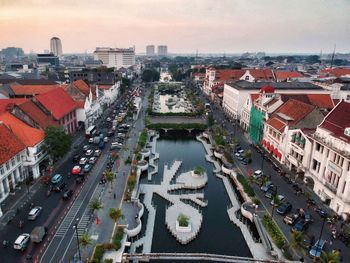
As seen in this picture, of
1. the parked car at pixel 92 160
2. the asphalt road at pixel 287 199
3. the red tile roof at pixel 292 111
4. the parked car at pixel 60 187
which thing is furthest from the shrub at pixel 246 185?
the parked car at pixel 60 187

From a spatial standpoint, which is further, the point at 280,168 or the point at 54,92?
the point at 54,92

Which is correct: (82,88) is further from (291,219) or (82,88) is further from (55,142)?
(291,219)

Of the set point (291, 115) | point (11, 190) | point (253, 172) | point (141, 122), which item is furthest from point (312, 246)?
point (141, 122)

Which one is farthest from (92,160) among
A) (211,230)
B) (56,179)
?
(211,230)

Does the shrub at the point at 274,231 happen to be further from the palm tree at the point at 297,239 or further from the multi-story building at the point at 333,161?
the multi-story building at the point at 333,161

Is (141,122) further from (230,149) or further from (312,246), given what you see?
(312,246)

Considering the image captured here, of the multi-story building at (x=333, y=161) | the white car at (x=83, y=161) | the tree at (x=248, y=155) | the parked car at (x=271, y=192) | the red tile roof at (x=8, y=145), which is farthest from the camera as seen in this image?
the tree at (x=248, y=155)
